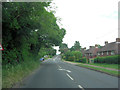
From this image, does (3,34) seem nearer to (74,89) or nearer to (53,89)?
(53,89)

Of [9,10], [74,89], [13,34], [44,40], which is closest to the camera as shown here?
[74,89]

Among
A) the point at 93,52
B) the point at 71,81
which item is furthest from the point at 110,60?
the point at 93,52

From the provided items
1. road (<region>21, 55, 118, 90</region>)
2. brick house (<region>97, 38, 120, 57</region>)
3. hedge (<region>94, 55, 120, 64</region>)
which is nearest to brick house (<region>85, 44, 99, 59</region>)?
brick house (<region>97, 38, 120, 57</region>)

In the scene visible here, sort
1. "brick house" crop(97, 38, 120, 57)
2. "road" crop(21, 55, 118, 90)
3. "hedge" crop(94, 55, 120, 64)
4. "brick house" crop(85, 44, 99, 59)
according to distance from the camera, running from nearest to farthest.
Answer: "road" crop(21, 55, 118, 90)
"hedge" crop(94, 55, 120, 64)
"brick house" crop(97, 38, 120, 57)
"brick house" crop(85, 44, 99, 59)

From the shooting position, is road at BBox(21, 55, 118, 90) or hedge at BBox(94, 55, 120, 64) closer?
road at BBox(21, 55, 118, 90)

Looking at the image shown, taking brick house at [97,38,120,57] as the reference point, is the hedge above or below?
below

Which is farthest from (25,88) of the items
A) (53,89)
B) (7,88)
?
(53,89)

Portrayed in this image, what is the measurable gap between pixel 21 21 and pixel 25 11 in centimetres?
121

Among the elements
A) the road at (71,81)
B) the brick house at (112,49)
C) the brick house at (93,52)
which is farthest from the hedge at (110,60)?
the brick house at (93,52)

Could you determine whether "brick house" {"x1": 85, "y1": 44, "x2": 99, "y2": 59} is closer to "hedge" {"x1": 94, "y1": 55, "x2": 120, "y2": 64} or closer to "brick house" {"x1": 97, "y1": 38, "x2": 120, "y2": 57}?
"brick house" {"x1": 97, "y1": 38, "x2": 120, "y2": 57}

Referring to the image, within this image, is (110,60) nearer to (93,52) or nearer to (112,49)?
(112,49)

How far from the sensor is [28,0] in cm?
1014

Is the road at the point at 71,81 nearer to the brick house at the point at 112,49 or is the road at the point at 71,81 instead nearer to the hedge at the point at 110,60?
the hedge at the point at 110,60

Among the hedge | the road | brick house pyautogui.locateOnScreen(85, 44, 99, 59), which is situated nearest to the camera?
the road
